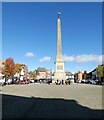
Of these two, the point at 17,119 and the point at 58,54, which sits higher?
the point at 58,54

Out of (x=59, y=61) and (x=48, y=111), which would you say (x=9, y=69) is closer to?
(x=59, y=61)

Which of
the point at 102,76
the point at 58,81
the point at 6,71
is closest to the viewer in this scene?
the point at 58,81

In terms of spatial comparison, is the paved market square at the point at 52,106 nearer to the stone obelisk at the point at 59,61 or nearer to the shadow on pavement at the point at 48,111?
the shadow on pavement at the point at 48,111

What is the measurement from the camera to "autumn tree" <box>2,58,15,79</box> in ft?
391

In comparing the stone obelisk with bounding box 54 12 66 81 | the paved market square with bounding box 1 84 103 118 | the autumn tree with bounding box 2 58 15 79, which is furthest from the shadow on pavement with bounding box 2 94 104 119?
the autumn tree with bounding box 2 58 15 79

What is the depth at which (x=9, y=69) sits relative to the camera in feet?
398

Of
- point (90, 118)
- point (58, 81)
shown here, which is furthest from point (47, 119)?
point (58, 81)

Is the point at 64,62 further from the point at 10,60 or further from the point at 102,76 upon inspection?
the point at 102,76

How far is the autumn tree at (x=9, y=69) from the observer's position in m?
119

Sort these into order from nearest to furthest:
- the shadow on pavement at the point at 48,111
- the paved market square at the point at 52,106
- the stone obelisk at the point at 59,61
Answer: the shadow on pavement at the point at 48,111, the paved market square at the point at 52,106, the stone obelisk at the point at 59,61

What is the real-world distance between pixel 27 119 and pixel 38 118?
0.53 metres

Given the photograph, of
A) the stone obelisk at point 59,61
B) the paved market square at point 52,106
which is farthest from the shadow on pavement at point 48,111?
the stone obelisk at point 59,61

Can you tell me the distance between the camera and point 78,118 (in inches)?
484

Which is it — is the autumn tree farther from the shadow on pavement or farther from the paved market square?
the shadow on pavement
